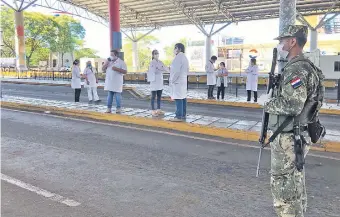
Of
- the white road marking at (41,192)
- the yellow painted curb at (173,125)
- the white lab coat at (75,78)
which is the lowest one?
the white road marking at (41,192)

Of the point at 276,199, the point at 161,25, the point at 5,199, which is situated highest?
the point at 161,25

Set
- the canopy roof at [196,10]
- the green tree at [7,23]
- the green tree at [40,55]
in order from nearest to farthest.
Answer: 1. the canopy roof at [196,10]
2. the green tree at [7,23]
3. the green tree at [40,55]

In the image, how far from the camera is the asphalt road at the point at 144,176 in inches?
151

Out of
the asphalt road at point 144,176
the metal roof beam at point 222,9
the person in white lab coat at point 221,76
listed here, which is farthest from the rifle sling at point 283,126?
the metal roof beam at point 222,9

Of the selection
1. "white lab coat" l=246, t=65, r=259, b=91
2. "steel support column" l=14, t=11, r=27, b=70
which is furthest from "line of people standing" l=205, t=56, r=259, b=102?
"steel support column" l=14, t=11, r=27, b=70

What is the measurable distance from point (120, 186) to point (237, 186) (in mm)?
1482

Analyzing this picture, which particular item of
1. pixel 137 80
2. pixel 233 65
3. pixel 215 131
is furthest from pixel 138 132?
pixel 233 65

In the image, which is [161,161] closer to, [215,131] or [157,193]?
[157,193]

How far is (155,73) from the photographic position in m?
9.35

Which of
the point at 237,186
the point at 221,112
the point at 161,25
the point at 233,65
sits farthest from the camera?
the point at 233,65

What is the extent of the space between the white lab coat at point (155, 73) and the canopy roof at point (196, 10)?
2400 centimetres

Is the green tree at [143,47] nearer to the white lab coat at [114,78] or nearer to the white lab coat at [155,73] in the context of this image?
the white lab coat at [114,78]

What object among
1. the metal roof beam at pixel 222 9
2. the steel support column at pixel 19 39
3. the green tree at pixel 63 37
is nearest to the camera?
the metal roof beam at pixel 222 9

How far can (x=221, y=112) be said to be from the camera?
1120 cm
